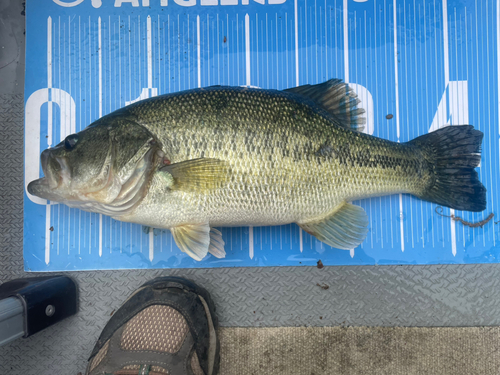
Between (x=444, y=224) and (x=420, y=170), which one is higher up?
(x=420, y=170)

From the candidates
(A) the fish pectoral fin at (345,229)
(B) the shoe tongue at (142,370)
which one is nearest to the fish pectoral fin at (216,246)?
(A) the fish pectoral fin at (345,229)

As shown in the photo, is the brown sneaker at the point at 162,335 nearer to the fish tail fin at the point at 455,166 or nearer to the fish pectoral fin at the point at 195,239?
the fish pectoral fin at the point at 195,239

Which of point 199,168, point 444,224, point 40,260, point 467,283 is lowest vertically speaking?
point 467,283

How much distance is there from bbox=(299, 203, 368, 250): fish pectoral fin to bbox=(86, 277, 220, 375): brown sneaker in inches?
30.6

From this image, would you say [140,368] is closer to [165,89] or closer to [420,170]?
[165,89]

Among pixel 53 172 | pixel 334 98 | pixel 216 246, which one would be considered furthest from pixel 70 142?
pixel 334 98

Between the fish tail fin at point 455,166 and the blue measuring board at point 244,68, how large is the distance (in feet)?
0.57

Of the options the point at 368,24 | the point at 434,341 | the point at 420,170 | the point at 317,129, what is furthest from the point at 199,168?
the point at 434,341

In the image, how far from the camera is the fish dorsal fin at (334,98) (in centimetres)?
156

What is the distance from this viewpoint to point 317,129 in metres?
1.46

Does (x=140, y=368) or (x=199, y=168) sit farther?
(x=140, y=368)

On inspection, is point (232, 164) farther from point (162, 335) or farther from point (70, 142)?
point (162, 335)

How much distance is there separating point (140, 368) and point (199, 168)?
103 cm

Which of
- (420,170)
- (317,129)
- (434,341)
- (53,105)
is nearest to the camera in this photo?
(317,129)
